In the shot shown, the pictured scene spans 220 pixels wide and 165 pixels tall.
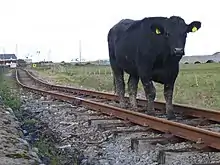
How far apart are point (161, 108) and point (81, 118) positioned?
1.98 metres

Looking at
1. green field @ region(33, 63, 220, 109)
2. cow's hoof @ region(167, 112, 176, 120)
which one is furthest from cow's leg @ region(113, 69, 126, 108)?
cow's hoof @ region(167, 112, 176, 120)

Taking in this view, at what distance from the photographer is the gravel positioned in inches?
282

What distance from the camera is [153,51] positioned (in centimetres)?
1112

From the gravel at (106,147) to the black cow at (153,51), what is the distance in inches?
52.1

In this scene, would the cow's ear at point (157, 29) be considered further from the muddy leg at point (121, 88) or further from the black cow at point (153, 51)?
the muddy leg at point (121, 88)

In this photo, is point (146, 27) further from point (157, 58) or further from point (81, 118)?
point (81, 118)

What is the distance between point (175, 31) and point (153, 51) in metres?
0.95

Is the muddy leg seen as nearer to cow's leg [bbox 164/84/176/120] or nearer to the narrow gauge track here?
the narrow gauge track

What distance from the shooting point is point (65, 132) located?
10461 mm

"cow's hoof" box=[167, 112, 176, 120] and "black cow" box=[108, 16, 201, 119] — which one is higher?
"black cow" box=[108, 16, 201, 119]

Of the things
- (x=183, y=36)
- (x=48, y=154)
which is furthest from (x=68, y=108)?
(x=48, y=154)

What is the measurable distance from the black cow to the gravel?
1.32m

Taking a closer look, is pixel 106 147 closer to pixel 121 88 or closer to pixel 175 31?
pixel 175 31

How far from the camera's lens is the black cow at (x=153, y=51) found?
1041 centimetres
